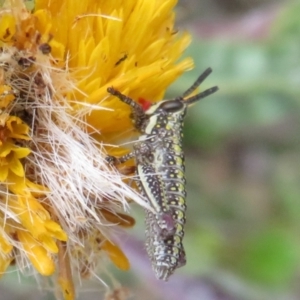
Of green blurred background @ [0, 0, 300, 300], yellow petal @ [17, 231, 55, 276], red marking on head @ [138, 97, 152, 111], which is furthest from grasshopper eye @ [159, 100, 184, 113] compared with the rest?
green blurred background @ [0, 0, 300, 300]

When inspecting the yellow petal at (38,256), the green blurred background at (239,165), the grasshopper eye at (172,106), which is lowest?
the green blurred background at (239,165)

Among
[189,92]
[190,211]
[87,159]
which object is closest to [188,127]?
[190,211]

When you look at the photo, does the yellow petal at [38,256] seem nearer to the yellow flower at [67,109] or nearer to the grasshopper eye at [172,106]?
the yellow flower at [67,109]

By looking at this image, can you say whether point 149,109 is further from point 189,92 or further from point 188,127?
point 188,127

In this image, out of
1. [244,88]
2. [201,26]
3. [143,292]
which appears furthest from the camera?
[143,292]

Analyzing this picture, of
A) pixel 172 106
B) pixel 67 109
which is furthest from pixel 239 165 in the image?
pixel 67 109

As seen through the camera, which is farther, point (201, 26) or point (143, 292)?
point (143, 292)

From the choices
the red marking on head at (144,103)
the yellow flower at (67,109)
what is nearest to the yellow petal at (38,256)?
the yellow flower at (67,109)
